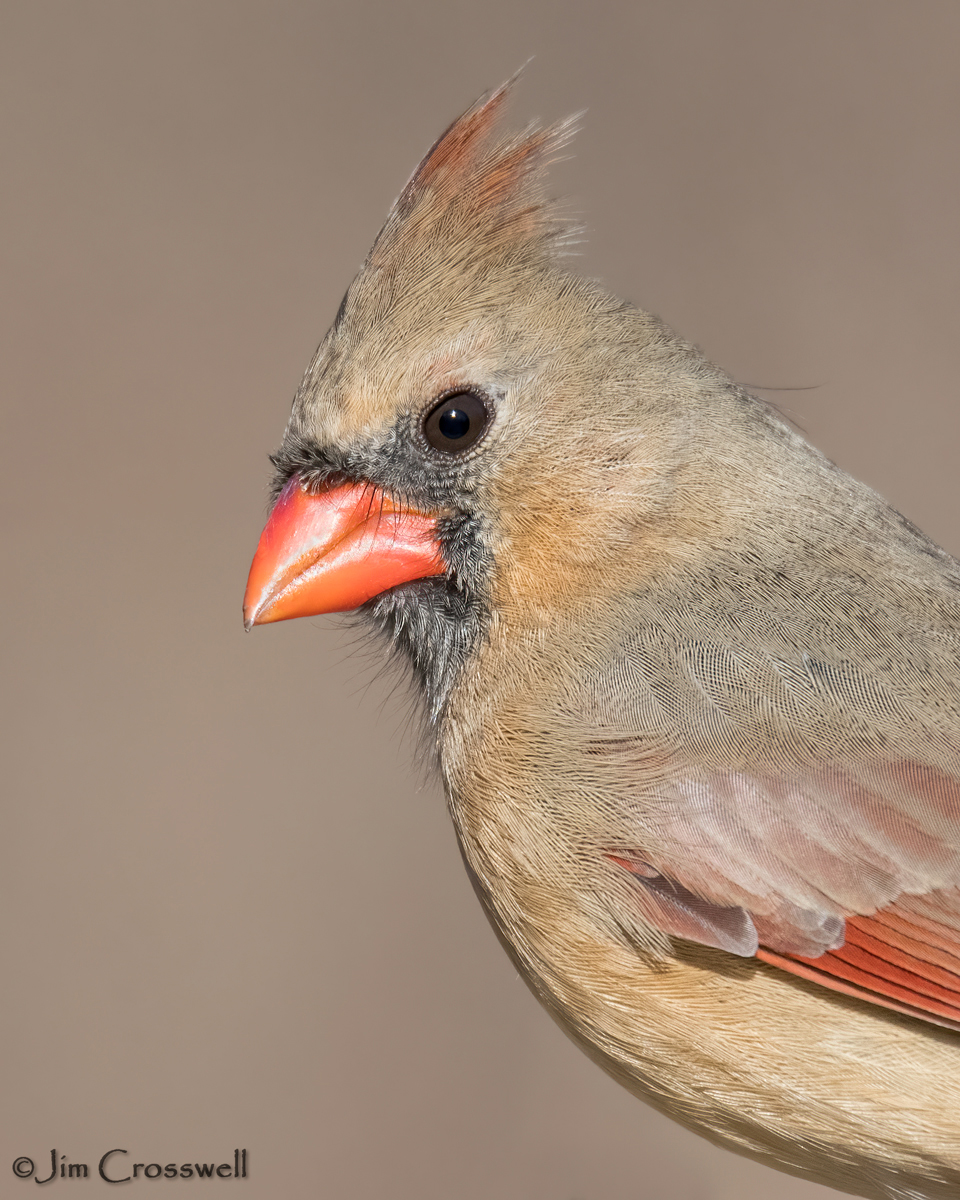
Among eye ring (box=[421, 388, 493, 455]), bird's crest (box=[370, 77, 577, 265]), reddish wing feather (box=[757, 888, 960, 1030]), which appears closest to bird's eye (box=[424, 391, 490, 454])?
eye ring (box=[421, 388, 493, 455])

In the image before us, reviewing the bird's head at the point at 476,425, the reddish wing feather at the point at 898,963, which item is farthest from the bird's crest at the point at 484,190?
the reddish wing feather at the point at 898,963

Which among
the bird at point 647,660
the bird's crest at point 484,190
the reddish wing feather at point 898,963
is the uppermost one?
the bird's crest at point 484,190

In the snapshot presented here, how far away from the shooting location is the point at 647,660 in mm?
1343

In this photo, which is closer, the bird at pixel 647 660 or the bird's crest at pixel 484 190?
the bird at pixel 647 660

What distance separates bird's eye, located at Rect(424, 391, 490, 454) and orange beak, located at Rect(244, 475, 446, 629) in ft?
0.28

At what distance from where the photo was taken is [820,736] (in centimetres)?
128

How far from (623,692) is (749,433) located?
0.35 meters

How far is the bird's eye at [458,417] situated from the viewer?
1.36 metres

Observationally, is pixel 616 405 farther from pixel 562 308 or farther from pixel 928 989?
pixel 928 989

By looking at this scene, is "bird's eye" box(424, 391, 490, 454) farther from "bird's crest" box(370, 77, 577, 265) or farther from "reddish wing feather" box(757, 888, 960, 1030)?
"reddish wing feather" box(757, 888, 960, 1030)

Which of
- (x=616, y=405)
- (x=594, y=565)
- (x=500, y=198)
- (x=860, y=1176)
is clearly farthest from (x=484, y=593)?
(x=860, y=1176)

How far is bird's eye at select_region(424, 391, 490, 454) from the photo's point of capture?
136cm

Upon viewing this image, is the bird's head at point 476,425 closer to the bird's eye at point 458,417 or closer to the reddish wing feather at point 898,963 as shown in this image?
the bird's eye at point 458,417

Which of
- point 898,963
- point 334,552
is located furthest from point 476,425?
point 898,963
